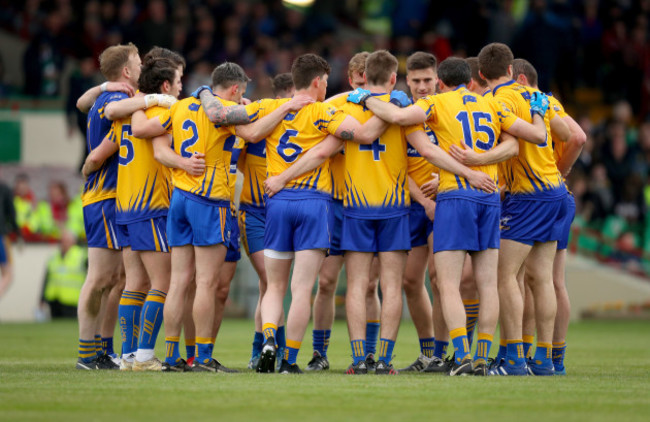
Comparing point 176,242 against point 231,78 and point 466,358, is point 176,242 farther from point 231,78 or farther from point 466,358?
point 466,358

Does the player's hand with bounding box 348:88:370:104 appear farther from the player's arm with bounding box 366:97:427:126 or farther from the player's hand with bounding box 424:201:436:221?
the player's hand with bounding box 424:201:436:221

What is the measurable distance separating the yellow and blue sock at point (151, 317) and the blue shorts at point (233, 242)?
795 millimetres

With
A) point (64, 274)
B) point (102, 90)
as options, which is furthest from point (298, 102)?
point (64, 274)

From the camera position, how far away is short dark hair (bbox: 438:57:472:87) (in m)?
9.01

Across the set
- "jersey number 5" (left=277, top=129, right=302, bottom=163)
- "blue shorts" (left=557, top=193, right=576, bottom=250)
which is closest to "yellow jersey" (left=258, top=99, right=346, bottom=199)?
"jersey number 5" (left=277, top=129, right=302, bottom=163)

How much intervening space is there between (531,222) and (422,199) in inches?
40.3

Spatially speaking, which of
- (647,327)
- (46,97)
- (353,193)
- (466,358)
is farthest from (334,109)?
(46,97)

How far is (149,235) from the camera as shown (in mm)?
9203

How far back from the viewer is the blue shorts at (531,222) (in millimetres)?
9094

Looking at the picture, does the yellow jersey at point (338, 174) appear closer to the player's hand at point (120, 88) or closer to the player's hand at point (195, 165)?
the player's hand at point (195, 165)

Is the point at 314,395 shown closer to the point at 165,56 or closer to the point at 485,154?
the point at 485,154

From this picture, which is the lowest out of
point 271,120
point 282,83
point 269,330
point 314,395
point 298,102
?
point 314,395

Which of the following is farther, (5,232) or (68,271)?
(68,271)

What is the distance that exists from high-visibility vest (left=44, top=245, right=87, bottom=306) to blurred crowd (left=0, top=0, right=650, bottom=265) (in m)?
3.34
